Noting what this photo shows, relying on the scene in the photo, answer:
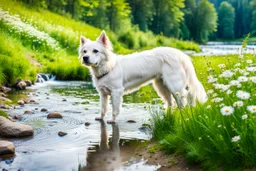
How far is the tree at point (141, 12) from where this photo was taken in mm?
58444

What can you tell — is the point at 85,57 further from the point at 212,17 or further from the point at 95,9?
the point at 212,17

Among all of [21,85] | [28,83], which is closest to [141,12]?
A: [28,83]

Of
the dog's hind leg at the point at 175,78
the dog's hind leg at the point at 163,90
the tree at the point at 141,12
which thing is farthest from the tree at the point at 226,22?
the dog's hind leg at the point at 175,78

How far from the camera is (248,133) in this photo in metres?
3.94

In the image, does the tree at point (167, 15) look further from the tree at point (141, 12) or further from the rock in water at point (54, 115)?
the rock in water at point (54, 115)

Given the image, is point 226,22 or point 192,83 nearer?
point 192,83

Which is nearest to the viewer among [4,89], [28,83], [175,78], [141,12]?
[175,78]

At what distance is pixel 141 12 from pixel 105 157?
55385 mm

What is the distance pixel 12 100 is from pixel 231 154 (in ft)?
23.5

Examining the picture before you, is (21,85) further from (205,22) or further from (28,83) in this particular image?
(205,22)

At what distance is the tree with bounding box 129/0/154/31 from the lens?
58.4 m

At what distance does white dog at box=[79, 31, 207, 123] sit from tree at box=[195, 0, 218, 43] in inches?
2655

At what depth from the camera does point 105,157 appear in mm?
5234

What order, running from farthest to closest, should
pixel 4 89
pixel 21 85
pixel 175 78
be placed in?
pixel 21 85 → pixel 4 89 → pixel 175 78
